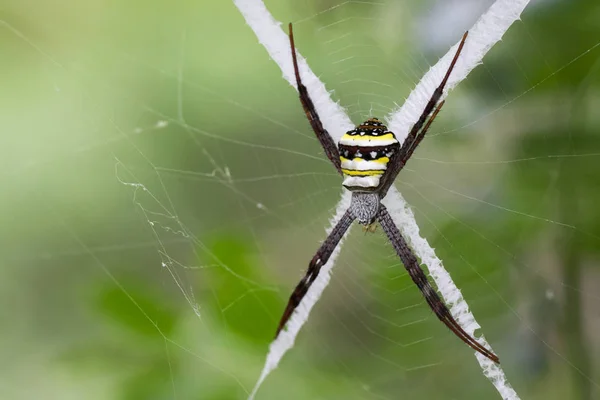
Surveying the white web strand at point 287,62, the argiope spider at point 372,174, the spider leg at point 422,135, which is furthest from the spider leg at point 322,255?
the spider leg at point 422,135

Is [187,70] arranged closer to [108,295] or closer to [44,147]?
[44,147]

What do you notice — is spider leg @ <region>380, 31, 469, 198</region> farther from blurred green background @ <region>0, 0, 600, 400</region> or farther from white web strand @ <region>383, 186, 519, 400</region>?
white web strand @ <region>383, 186, 519, 400</region>

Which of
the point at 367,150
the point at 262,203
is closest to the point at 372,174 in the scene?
the point at 367,150

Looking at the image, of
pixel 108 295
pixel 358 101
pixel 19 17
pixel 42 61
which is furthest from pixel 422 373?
pixel 19 17

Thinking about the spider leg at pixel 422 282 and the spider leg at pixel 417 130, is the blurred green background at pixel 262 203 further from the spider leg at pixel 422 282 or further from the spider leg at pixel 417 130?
the spider leg at pixel 417 130

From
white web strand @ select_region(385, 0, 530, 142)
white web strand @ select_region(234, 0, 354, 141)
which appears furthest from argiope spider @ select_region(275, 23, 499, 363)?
white web strand @ select_region(234, 0, 354, 141)
